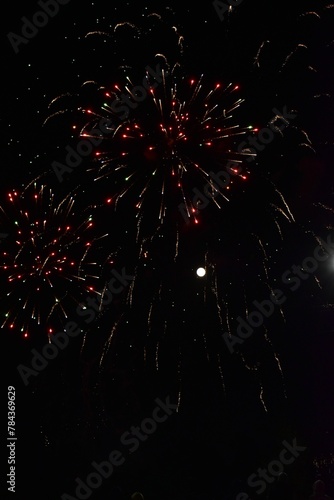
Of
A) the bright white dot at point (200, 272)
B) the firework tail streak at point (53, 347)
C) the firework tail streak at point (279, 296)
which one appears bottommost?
the firework tail streak at point (279, 296)

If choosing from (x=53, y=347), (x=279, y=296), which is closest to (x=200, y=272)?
(x=279, y=296)

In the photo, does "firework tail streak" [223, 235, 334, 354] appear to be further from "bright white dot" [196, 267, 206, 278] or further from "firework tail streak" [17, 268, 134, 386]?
"firework tail streak" [17, 268, 134, 386]

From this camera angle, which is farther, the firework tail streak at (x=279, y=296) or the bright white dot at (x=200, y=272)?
the firework tail streak at (x=279, y=296)

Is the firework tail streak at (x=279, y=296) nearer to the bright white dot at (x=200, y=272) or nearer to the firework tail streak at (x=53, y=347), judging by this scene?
the bright white dot at (x=200, y=272)

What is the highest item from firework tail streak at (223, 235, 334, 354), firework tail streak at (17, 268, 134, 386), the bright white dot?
firework tail streak at (17, 268, 134, 386)

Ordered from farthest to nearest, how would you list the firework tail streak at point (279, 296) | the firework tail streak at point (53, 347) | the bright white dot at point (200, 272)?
the firework tail streak at point (279, 296), the firework tail streak at point (53, 347), the bright white dot at point (200, 272)

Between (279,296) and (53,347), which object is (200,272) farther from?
(53,347)

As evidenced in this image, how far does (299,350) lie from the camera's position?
11.6 meters

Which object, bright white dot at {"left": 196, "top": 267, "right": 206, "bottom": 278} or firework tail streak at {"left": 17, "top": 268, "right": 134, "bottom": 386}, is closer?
bright white dot at {"left": 196, "top": 267, "right": 206, "bottom": 278}

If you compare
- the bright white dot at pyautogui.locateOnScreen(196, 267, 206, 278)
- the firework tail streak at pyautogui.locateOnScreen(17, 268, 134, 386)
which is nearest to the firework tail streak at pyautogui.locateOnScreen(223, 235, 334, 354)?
the bright white dot at pyautogui.locateOnScreen(196, 267, 206, 278)

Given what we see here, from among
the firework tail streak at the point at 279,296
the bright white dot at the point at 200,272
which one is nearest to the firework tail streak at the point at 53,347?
the bright white dot at the point at 200,272

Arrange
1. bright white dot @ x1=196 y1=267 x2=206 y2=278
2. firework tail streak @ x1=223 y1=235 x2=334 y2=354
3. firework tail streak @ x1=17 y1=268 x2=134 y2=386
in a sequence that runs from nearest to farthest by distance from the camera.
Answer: bright white dot @ x1=196 y1=267 x2=206 y2=278
firework tail streak @ x1=17 y1=268 x2=134 y2=386
firework tail streak @ x1=223 y1=235 x2=334 y2=354

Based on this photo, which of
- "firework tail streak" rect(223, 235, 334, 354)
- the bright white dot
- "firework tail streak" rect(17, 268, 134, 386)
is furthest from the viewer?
"firework tail streak" rect(223, 235, 334, 354)

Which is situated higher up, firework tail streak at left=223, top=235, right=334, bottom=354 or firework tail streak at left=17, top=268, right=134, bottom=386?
firework tail streak at left=17, top=268, right=134, bottom=386
